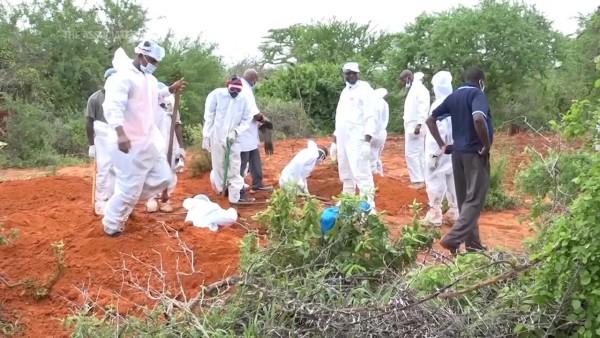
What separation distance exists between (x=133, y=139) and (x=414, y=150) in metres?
5.11

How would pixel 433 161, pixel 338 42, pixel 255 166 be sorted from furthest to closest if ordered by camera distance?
1. pixel 338 42
2. pixel 255 166
3. pixel 433 161

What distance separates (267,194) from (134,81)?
3705 mm

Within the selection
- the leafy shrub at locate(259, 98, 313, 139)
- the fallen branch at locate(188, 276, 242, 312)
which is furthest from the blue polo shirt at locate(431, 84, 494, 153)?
the leafy shrub at locate(259, 98, 313, 139)

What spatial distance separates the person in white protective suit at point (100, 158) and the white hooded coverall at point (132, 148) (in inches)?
44.0

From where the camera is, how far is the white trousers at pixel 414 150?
10.1 m

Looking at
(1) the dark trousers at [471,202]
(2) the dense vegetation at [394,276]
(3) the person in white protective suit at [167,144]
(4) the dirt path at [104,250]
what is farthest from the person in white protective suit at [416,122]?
(1) the dark trousers at [471,202]

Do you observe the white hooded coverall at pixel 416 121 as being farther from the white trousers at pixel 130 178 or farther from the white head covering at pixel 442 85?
the white trousers at pixel 130 178

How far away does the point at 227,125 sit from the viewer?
332 inches

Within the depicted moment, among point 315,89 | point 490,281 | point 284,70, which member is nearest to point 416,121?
point 490,281

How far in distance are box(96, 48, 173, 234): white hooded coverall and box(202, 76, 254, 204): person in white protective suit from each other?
2.23 metres

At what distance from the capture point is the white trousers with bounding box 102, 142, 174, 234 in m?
6.05

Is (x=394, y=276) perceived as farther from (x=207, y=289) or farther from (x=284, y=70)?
(x=284, y=70)

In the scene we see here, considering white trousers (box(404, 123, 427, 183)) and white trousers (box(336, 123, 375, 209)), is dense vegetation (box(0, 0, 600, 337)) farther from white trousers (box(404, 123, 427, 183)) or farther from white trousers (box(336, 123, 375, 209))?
white trousers (box(336, 123, 375, 209))

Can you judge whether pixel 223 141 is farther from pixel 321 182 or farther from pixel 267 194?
pixel 321 182
